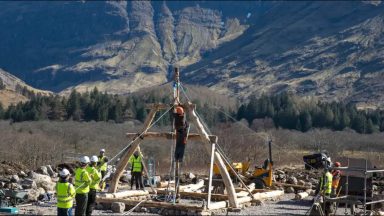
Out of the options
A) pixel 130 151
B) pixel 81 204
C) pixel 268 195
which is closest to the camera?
pixel 81 204

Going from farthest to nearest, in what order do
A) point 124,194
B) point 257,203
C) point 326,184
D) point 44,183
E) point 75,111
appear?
point 75,111, point 44,183, point 124,194, point 257,203, point 326,184

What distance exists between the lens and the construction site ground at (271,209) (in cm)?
2498

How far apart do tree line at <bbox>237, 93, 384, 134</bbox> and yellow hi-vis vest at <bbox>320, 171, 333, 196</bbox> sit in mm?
92754

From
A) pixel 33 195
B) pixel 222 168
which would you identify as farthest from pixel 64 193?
pixel 33 195

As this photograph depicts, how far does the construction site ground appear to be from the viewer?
25.0 meters

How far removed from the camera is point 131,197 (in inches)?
1140

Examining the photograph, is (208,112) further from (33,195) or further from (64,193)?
(64,193)

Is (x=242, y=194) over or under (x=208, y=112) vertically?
under

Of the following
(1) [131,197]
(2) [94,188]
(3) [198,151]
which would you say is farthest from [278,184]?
(3) [198,151]

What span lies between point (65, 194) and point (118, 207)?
592 cm

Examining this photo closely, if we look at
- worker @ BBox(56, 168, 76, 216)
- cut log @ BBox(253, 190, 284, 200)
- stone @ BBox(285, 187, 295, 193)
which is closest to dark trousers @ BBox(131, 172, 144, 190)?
cut log @ BBox(253, 190, 284, 200)

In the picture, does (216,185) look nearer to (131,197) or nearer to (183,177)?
(131,197)

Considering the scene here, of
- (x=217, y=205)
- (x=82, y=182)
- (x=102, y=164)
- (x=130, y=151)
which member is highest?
(x=130, y=151)

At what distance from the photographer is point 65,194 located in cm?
1948
